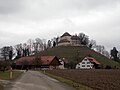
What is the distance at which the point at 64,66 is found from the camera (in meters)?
150

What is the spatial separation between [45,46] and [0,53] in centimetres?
3835

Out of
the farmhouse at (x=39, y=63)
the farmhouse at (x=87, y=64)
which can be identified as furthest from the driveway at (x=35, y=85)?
the farmhouse at (x=87, y=64)

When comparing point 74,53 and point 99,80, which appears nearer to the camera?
point 99,80

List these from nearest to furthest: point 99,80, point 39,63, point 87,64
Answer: point 99,80 → point 39,63 → point 87,64

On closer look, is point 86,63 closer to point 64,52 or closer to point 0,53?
point 64,52

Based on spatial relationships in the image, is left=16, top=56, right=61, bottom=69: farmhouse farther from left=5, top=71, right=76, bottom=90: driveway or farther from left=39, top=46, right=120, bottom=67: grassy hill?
left=5, top=71, right=76, bottom=90: driveway

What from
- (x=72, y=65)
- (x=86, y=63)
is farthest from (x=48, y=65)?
(x=86, y=63)

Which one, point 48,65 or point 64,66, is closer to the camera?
point 48,65

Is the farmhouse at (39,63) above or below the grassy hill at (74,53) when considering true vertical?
below

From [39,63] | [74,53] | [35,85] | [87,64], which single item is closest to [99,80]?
[35,85]

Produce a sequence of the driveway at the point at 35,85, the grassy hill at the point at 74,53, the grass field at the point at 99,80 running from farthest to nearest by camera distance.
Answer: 1. the grassy hill at the point at 74,53
2. the grass field at the point at 99,80
3. the driveway at the point at 35,85

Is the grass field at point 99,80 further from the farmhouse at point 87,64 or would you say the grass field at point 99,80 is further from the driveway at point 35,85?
the farmhouse at point 87,64

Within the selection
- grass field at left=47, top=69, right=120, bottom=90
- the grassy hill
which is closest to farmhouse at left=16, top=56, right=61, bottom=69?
the grassy hill

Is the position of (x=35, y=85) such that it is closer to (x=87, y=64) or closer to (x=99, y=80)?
(x=99, y=80)
